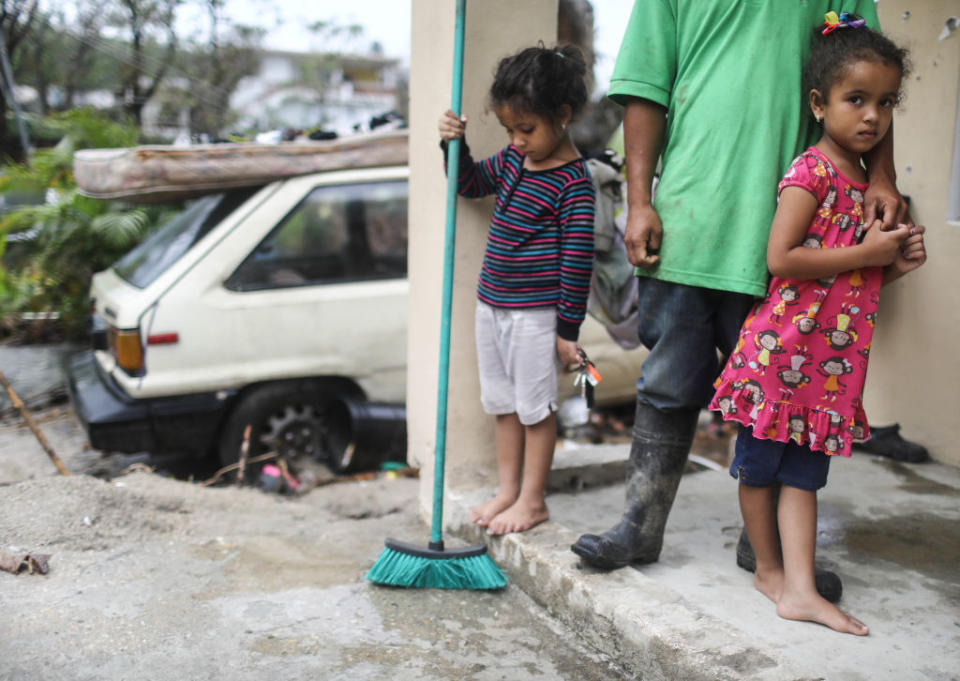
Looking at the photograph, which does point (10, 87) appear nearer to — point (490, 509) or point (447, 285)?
point (447, 285)

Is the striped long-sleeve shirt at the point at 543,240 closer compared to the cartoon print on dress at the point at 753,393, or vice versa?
the cartoon print on dress at the point at 753,393

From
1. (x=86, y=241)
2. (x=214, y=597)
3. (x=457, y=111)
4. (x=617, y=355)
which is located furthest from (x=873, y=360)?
(x=86, y=241)

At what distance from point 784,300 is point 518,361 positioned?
0.93m

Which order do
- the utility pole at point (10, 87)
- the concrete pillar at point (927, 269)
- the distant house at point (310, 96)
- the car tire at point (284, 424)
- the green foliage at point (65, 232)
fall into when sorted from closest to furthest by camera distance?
1. the concrete pillar at point (927, 269)
2. the car tire at point (284, 424)
3. the green foliage at point (65, 232)
4. the utility pole at point (10, 87)
5. the distant house at point (310, 96)

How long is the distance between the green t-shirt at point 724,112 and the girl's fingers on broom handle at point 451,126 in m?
0.59

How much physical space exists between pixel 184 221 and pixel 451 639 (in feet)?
10.2

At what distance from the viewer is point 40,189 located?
23.2 ft

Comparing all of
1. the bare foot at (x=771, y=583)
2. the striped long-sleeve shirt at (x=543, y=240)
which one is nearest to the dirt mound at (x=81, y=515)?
the striped long-sleeve shirt at (x=543, y=240)

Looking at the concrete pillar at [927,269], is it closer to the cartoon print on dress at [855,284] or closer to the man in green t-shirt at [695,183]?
the man in green t-shirt at [695,183]

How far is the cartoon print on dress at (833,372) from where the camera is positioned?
1995 millimetres

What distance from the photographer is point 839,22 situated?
199 centimetres

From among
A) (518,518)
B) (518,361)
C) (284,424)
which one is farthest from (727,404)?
(284,424)

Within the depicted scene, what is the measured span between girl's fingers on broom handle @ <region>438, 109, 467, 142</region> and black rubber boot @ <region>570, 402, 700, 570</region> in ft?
3.40

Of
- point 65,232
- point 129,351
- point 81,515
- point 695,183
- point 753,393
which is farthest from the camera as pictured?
point 65,232
